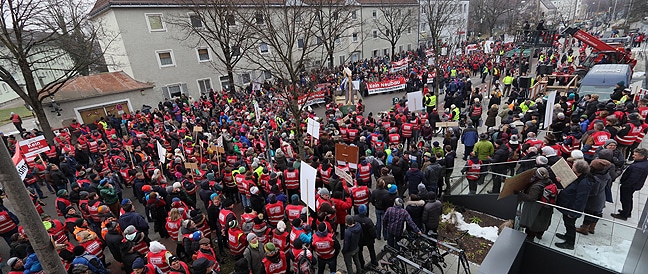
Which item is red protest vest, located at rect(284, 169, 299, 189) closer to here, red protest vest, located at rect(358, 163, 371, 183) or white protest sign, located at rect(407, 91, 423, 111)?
red protest vest, located at rect(358, 163, 371, 183)

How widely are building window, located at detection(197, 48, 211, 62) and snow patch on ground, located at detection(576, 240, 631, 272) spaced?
2726cm

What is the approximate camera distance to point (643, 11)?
4522cm

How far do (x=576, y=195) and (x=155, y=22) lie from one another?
27035 mm

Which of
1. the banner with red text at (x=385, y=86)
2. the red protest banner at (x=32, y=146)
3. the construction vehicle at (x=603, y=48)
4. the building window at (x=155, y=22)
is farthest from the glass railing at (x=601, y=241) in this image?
the building window at (x=155, y=22)

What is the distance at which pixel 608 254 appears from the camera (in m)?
5.70

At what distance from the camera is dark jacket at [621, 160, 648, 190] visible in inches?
248

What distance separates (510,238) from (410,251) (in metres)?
2.16

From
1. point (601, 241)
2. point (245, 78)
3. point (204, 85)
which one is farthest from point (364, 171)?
point (245, 78)

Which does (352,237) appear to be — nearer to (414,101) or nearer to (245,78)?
(414,101)

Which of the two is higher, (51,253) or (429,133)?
(51,253)

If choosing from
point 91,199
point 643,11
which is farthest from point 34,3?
point 643,11

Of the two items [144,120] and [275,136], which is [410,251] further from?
[144,120]

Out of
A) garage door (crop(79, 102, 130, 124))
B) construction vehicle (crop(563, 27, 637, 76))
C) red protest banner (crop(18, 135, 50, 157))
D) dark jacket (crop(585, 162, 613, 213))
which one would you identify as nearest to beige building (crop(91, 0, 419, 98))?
garage door (crop(79, 102, 130, 124))

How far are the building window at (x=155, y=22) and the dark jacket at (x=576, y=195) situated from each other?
26653 millimetres
